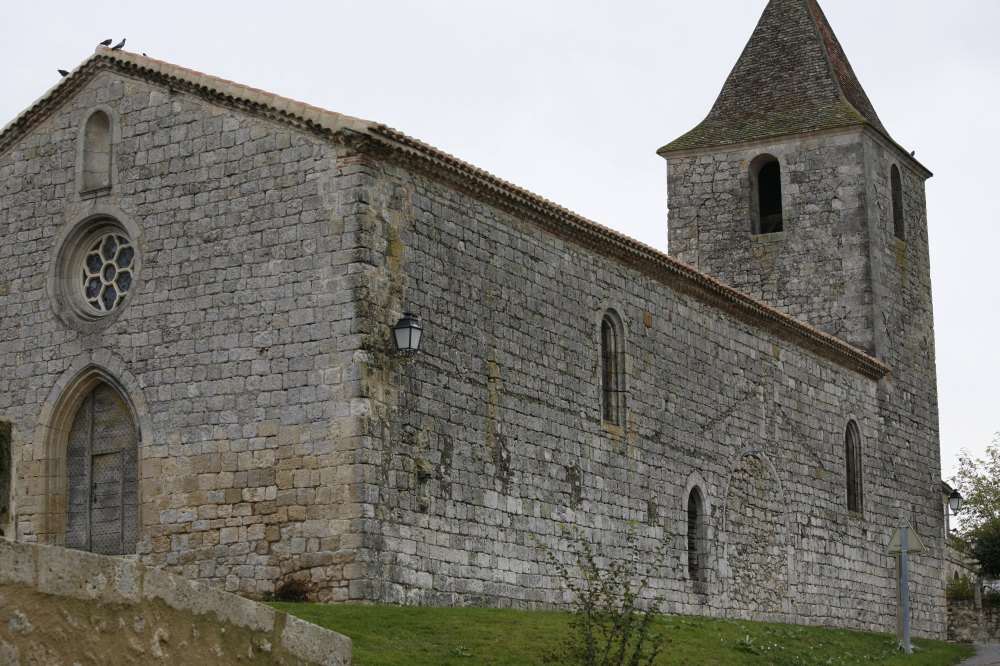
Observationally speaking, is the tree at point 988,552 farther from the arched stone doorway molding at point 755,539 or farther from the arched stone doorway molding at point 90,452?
the arched stone doorway molding at point 90,452

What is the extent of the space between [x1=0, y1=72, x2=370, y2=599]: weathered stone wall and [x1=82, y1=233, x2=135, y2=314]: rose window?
12.3 inches

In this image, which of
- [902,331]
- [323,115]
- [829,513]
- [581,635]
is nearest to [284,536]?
[581,635]

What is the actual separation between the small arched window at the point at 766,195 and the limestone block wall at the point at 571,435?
4603mm

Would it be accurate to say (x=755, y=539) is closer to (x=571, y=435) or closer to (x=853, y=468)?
(x=853, y=468)

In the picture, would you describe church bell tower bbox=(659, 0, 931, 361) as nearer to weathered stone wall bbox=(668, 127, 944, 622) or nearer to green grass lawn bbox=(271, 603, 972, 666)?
weathered stone wall bbox=(668, 127, 944, 622)

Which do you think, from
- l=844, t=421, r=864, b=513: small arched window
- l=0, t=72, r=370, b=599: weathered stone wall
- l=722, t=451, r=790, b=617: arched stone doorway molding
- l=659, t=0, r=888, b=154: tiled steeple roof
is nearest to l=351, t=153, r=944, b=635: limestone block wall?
l=722, t=451, r=790, b=617: arched stone doorway molding

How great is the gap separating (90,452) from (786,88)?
19.5 m

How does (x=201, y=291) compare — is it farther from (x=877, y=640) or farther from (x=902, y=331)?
(x=902, y=331)

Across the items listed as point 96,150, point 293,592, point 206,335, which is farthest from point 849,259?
point 293,592

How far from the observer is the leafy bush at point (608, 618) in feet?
48.0

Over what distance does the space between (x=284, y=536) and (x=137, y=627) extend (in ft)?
35.7

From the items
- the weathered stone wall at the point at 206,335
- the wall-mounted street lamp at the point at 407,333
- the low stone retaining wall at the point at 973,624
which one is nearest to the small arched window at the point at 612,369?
the wall-mounted street lamp at the point at 407,333

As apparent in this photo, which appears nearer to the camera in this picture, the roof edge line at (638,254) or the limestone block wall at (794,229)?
the roof edge line at (638,254)

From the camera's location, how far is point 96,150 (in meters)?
20.3
